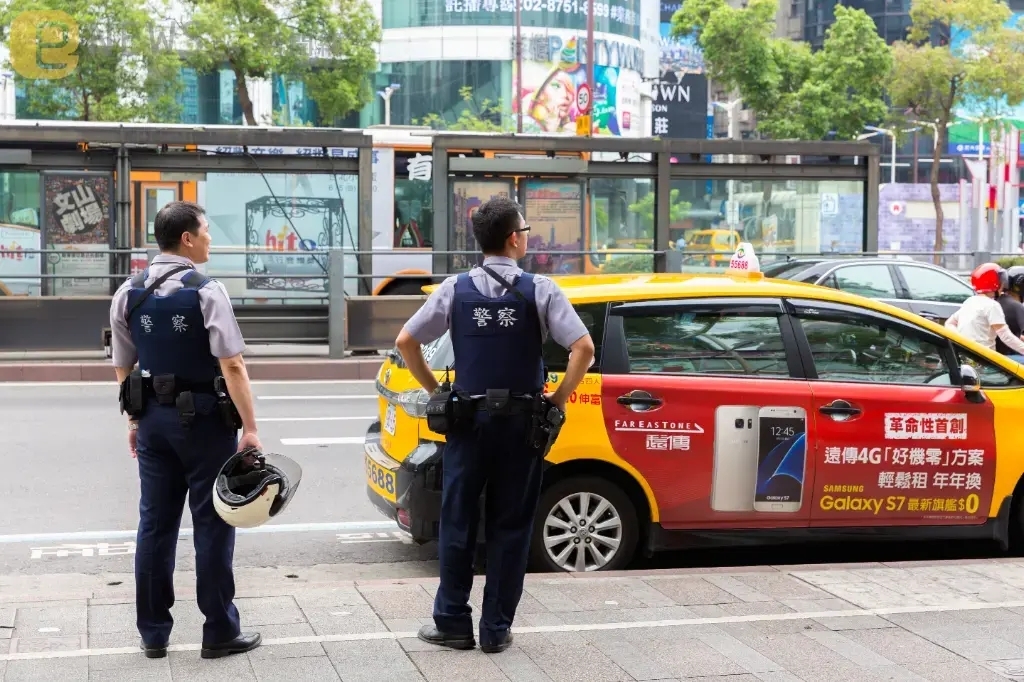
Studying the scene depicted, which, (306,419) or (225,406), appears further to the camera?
(306,419)

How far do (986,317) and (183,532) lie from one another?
5.55 metres

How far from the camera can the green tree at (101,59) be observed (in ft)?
104

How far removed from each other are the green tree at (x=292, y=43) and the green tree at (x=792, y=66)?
36.6ft

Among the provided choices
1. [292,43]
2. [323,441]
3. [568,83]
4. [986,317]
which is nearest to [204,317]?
[986,317]

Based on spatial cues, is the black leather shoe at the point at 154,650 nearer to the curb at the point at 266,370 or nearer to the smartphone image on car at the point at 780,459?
the smartphone image on car at the point at 780,459

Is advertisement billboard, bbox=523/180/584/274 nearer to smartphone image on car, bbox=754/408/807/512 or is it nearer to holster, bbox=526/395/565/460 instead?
smartphone image on car, bbox=754/408/807/512

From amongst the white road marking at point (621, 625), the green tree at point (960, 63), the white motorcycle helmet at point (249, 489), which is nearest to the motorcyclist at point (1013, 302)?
the white road marking at point (621, 625)

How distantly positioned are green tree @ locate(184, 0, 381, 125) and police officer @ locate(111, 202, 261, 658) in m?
29.4

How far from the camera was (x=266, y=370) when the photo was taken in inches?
645

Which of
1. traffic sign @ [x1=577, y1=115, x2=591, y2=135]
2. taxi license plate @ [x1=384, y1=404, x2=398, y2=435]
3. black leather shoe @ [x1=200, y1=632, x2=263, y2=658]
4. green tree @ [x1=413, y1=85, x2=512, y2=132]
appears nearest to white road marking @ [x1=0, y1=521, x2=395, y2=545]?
taxi license plate @ [x1=384, y1=404, x2=398, y2=435]

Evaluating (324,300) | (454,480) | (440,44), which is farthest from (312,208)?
(440,44)

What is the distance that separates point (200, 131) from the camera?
17.6 metres

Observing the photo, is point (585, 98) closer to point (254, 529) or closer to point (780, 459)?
point (254, 529)

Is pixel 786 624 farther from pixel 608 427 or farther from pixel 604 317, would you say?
pixel 604 317
